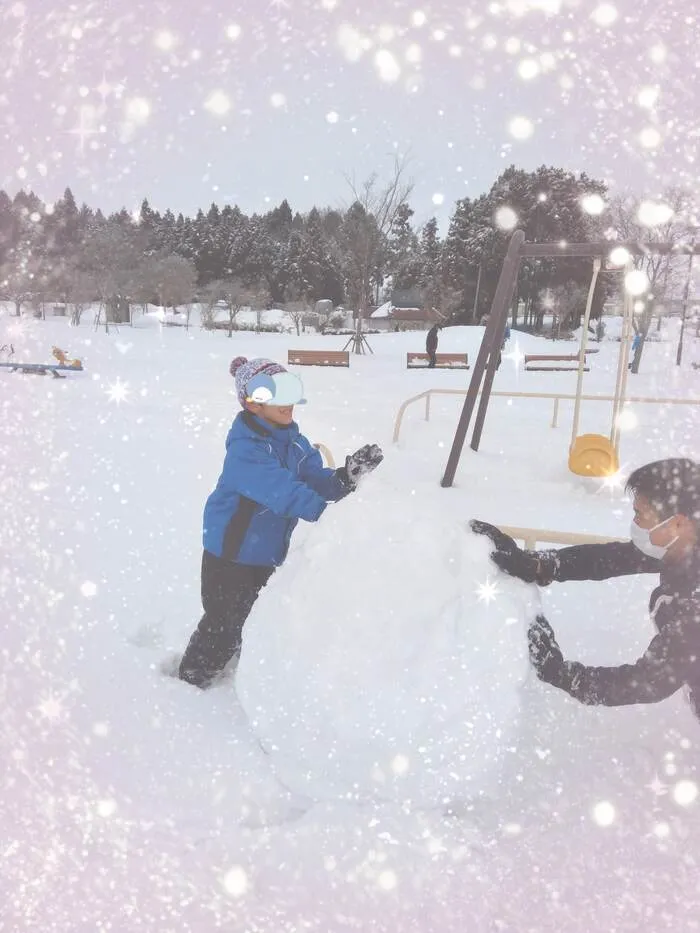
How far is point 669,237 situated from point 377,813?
2062cm

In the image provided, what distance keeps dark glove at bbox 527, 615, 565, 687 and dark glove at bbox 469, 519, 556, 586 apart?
0.21 metres

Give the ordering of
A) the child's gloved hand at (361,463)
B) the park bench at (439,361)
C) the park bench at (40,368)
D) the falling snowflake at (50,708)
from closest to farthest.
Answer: the falling snowflake at (50,708) → the child's gloved hand at (361,463) → the park bench at (40,368) → the park bench at (439,361)

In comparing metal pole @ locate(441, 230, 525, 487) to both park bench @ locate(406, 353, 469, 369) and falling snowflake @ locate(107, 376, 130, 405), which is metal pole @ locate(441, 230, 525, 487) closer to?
falling snowflake @ locate(107, 376, 130, 405)

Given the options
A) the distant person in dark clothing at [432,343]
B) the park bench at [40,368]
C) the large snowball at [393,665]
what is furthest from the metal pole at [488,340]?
the distant person in dark clothing at [432,343]

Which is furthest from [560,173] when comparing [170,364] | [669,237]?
[170,364]

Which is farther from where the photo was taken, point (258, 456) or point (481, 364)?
point (481, 364)

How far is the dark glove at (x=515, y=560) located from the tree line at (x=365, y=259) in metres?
17.2

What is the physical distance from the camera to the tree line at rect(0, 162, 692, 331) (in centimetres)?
2434

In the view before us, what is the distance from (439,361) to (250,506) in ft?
57.4

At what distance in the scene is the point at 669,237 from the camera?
18781mm

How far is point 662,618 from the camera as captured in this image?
2141 millimetres

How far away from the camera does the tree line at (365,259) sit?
79.9 feet

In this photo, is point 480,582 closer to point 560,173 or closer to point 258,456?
point 258,456

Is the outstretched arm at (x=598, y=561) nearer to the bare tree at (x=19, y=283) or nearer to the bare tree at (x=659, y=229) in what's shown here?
the bare tree at (x=659, y=229)
